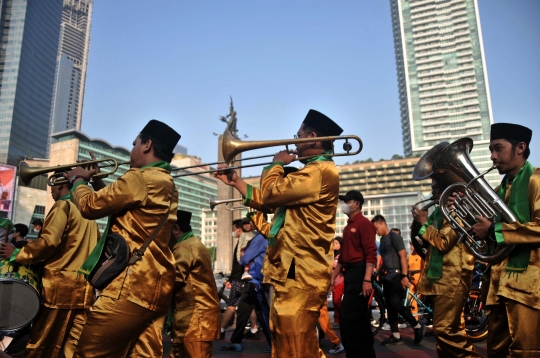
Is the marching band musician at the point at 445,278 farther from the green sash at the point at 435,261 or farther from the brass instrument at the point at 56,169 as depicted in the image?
the brass instrument at the point at 56,169

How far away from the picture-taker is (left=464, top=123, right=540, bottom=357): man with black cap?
10.00ft

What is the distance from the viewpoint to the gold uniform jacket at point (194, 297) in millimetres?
4406

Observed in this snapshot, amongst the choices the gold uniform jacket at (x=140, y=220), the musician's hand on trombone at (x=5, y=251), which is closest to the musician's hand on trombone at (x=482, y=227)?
the gold uniform jacket at (x=140, y=220)

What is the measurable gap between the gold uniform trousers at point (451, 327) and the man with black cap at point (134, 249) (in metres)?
2.59

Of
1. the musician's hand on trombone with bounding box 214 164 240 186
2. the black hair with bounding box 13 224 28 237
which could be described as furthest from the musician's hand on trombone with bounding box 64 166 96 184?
the black hair with bounding box 13 224 28 237

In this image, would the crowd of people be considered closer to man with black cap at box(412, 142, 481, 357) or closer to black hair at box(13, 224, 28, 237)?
man with black cap at box(412, 142, 481, 357)

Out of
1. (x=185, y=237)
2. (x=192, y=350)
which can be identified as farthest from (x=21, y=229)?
(x=192, y=350)

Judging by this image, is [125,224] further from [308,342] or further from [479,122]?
[479,122]

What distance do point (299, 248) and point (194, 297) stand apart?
1.86 metres

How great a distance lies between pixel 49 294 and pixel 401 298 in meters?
5.49

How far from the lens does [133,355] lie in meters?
3.19

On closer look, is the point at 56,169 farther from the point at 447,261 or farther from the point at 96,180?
the point at 447,261

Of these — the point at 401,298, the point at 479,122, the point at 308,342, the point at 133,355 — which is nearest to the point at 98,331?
the point at 133,355

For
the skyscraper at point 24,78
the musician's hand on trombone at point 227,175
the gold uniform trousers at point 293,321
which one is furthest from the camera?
the skyscraper at point 24,78
